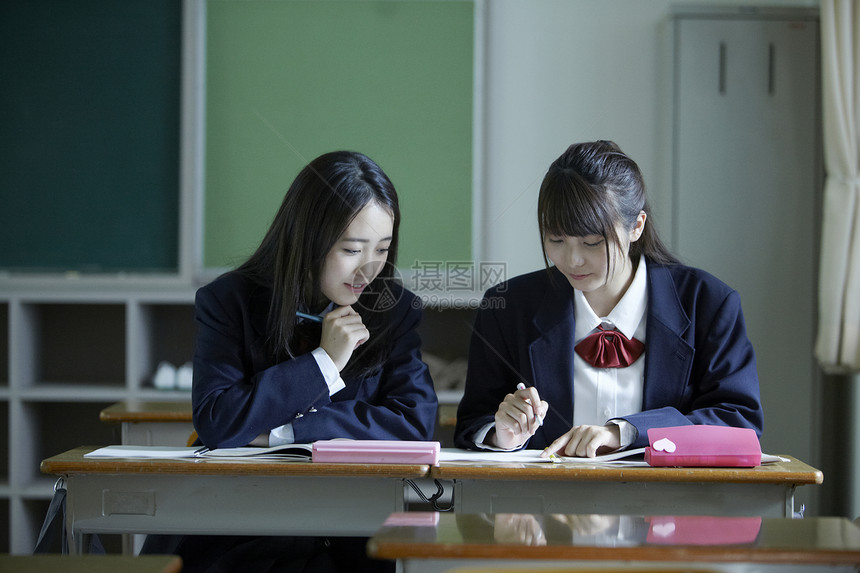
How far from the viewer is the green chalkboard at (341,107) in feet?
10.8

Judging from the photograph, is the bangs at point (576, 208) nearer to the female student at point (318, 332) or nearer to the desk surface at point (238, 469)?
the female student at point (318, 332)

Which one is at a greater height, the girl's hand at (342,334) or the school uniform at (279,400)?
the girl's hand at (342,334)

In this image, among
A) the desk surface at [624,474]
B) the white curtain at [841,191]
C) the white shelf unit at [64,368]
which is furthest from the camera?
the white shelf unit at [64,368]

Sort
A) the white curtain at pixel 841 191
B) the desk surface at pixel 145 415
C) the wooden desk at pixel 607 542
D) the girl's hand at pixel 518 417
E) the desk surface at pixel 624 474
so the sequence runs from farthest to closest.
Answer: the white curtain at pixel 841 191 < the desk surface at pixel 145 415 < the girl's hand at pixel 518 417 < the desk surface at pixel 624 474 < the wooden desk at pixel 607 542

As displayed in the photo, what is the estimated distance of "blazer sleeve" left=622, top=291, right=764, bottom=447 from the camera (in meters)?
1.64

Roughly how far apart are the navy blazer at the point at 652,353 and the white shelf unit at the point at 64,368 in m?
1.69

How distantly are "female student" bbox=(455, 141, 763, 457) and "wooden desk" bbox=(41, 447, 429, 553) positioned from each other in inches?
13.0

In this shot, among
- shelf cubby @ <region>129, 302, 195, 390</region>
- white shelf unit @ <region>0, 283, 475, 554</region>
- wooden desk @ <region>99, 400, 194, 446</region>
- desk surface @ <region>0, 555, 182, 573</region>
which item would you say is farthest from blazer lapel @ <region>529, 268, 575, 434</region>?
shelf cubby @ <region>129, 302, 195, 390</region>

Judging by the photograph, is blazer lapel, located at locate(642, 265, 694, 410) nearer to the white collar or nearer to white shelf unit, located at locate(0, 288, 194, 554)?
the white collar

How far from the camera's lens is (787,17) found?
10.4ft

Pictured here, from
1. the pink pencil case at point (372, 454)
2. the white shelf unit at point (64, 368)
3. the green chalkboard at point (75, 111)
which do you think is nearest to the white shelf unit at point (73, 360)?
the white shelf unit at point (64, 368)

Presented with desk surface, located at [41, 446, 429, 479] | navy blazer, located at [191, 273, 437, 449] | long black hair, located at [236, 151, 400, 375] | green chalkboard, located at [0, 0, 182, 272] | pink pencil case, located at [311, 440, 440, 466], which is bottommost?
desk surface, located at [41, 446, 429, 479]

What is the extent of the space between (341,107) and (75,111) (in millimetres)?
1026

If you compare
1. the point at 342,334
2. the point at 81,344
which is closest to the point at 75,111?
the point at 81,344
